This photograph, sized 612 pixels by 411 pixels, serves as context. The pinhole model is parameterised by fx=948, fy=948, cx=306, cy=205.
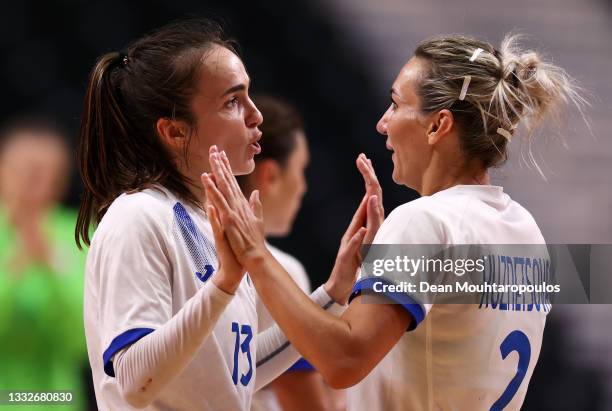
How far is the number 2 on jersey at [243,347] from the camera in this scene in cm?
170

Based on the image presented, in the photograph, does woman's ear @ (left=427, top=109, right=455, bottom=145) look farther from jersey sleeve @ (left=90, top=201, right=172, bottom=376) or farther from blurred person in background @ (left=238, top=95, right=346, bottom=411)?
blurred person in background @ (left=238, top=95, right=346, bottom=411)

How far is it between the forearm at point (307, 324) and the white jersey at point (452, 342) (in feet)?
0.29

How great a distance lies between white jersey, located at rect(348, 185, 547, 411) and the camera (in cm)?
160

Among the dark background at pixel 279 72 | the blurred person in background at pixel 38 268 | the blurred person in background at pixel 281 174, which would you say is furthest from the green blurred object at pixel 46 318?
the blurred person in background at pixel 281 174

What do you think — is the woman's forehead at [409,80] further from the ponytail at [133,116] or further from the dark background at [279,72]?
the dark background at [279,72]

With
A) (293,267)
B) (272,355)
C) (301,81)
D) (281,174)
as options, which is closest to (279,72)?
(301,81)

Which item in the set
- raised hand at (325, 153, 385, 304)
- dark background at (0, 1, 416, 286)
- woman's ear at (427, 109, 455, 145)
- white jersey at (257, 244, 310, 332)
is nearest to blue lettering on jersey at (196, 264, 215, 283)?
raised hand at (325, 153, 385, 304)

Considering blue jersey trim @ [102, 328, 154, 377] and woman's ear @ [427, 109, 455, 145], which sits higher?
woman's ear @ [427, 109, 455, 145]

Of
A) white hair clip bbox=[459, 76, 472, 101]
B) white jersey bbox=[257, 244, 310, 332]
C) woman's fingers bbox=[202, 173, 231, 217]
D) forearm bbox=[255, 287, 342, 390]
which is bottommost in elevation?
white jersey bbox=[257, 244, 310, 332]

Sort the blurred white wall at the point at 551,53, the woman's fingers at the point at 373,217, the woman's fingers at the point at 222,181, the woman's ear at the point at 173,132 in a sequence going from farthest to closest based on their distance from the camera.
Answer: the blurred white wall at the point at 551,53 → the woman's fingers at the point at 373,217 → the woman's ear at the point at 173,132 → the woman's fingers at the point at 222,181

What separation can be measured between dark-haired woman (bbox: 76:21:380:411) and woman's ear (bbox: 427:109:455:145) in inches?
9.6

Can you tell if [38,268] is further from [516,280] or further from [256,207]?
[516,280]

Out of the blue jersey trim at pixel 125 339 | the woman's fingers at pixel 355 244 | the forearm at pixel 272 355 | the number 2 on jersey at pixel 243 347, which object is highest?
the woman's fingers at pixel 355 244

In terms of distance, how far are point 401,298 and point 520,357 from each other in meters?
0.32
